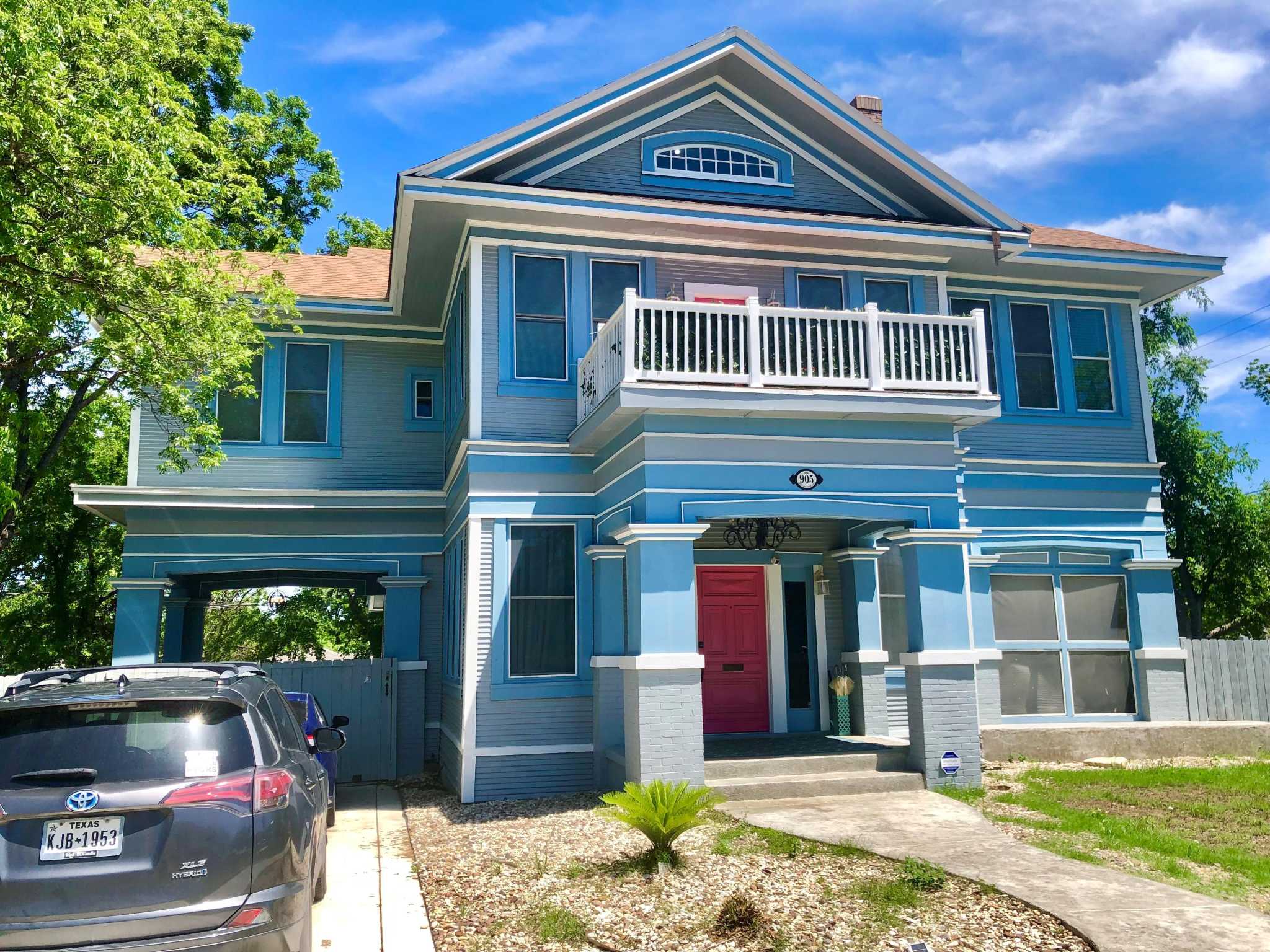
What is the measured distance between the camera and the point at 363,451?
16.0 metres

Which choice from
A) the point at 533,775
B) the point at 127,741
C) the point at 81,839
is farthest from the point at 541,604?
the point at 81,839

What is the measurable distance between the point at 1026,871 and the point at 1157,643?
8.70 metres

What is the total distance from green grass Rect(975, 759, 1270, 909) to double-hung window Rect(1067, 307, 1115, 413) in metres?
5.72

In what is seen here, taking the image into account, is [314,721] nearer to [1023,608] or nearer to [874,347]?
[874,347]

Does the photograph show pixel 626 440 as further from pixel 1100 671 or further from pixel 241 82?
pixel 241 82

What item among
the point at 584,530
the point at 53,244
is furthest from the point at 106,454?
the point at 584,530

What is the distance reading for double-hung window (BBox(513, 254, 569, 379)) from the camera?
1297 cm

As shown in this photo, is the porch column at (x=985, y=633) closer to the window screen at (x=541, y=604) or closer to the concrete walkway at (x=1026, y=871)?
the concrete walkway at (x=1026, y=871)

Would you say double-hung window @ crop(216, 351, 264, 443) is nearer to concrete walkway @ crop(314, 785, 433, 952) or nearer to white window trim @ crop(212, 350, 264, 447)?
white window trim @ crop(212, 350, 264, 447)

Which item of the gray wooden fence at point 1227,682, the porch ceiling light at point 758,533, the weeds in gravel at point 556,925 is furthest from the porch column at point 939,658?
the gray wooden fence at point 1227,682

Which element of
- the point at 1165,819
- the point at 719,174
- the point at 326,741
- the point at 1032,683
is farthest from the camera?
the point at 1032,683

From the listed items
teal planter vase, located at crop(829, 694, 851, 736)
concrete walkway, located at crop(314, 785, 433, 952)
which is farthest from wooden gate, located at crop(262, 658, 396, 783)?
teal planter vase, located at crop(829, 694, 851, 736)

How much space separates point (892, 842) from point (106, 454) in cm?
1976

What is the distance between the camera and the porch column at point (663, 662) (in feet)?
33.4
